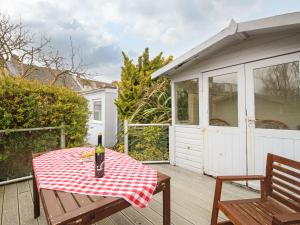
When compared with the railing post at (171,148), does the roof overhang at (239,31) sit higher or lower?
higher

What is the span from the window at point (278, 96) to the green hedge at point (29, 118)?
142 inches

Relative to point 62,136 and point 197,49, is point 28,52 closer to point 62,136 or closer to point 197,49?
point 62,136

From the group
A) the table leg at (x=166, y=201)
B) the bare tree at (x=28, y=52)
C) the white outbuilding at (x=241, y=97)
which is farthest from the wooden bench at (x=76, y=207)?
the bare tree at (x=28, y=52)

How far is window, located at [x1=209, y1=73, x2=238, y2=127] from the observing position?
134 inches

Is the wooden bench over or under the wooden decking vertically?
over

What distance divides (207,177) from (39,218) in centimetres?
293

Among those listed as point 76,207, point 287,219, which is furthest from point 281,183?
point 76,207

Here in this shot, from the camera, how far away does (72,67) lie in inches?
429

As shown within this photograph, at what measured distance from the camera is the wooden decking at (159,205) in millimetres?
2205

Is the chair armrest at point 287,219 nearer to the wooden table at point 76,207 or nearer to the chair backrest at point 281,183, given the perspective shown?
the chair backrest at point 281,183

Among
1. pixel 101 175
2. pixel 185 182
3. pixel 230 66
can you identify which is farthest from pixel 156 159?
pixel 101 175

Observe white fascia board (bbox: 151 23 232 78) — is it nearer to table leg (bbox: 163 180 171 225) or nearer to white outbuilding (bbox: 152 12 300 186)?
white outbuilding (bbox: 152 12 300 186)

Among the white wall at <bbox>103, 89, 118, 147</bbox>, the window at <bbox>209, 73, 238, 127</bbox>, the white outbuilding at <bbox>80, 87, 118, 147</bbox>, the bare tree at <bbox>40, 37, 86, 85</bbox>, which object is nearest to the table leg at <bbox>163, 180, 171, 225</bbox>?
the window at <bbox>209, 73, 238, 127</bbox>

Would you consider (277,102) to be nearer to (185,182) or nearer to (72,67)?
(185,182)
